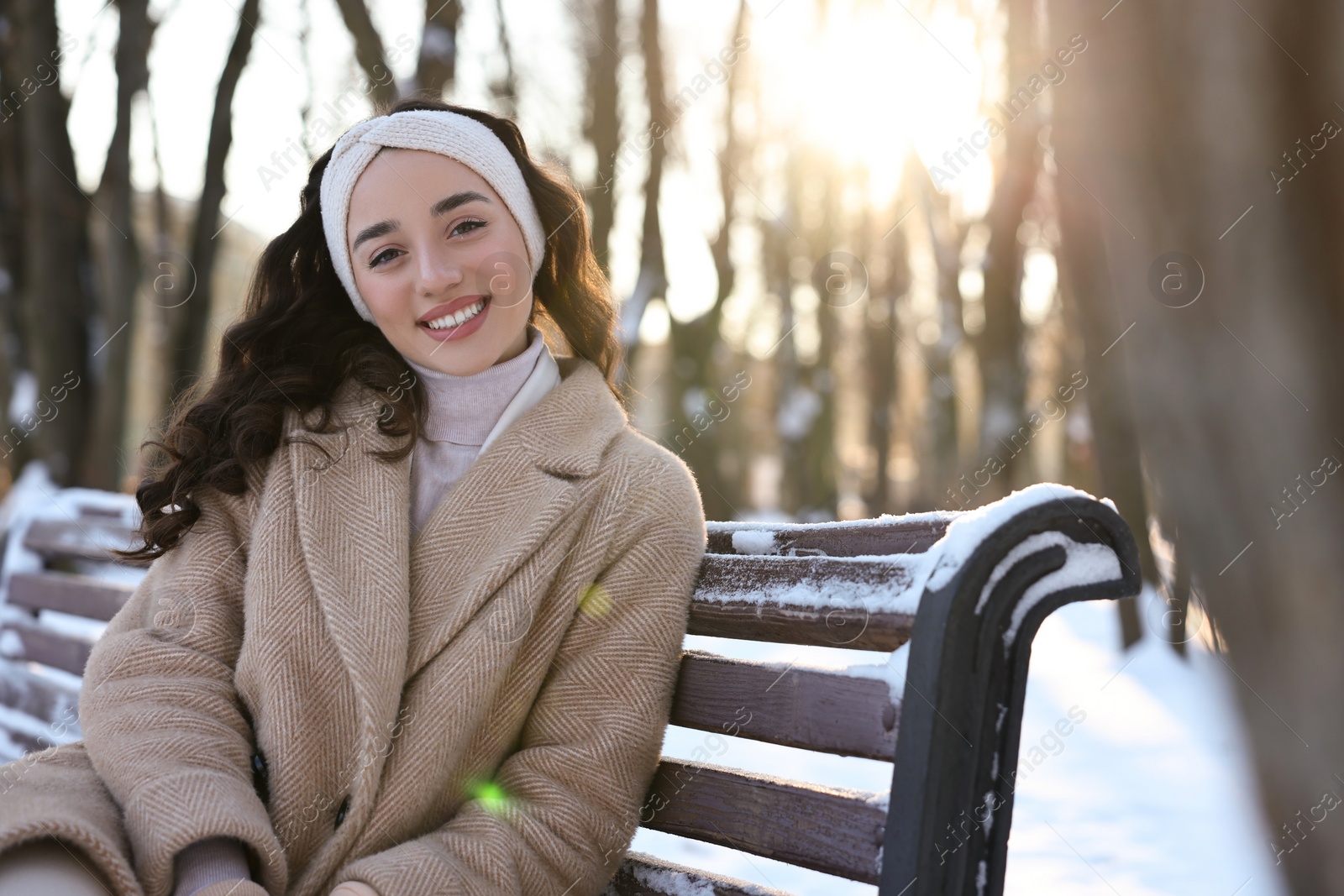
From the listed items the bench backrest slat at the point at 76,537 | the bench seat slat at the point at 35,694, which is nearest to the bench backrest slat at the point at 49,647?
the bench seat slat at the point at 35,694

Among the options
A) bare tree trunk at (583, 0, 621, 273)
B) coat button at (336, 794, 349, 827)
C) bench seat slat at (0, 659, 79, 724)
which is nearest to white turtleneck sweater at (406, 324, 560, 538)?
coat button at (336, 794, 349, 827)

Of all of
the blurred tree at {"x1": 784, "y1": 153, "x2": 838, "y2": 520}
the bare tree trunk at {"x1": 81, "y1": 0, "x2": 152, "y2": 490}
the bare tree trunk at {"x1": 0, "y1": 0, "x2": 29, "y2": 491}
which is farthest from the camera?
the blurred tree at {"x1": 784, "y1": 153, "x2": 838, "y2": 520}

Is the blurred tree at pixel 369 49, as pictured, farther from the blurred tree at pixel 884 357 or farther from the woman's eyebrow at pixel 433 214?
the blurred tree at pixel 884 357

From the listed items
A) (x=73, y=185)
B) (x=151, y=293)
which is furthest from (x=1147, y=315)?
(x=151, y=293)

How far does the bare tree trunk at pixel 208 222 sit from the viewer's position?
7.00m

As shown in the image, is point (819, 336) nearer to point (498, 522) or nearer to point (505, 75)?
point (505, 75)

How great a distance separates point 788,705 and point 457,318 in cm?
99

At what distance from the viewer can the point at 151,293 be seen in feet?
31.1

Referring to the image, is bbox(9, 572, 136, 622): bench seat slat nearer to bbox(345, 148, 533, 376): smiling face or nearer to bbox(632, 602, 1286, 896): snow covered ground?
bbox(345, 148, 533, 376): smiling face

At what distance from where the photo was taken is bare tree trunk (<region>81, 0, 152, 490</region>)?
6676 millimetres

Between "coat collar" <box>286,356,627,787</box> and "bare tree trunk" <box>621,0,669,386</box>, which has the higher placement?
"bare tree trunk" <box>621,0,669,386</box>

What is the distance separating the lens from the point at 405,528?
204 centimetres

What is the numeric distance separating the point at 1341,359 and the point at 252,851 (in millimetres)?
1815

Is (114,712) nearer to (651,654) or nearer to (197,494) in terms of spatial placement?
(197,494)
